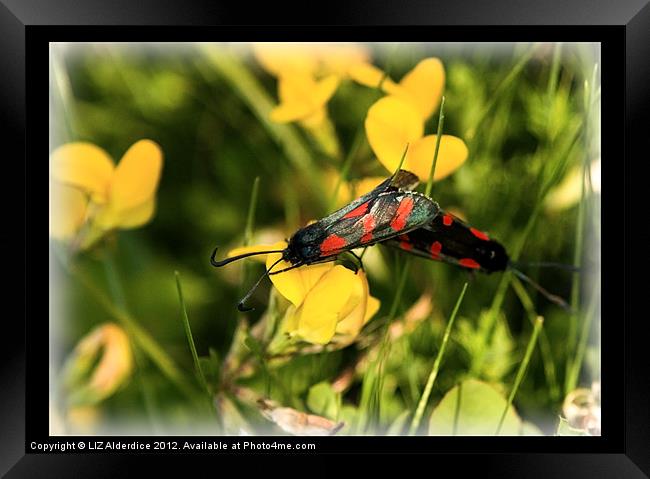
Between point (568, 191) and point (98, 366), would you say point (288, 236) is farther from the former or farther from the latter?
point (568, 191)

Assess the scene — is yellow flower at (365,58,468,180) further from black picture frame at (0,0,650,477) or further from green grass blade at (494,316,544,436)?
green grass blade at (494,316,544,436)

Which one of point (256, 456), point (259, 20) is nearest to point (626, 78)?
point (259, 20)

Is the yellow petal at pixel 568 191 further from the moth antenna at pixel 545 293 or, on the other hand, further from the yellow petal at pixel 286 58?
the yellow petal at pixel 286 58

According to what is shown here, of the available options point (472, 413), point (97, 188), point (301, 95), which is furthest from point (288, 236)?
point (472, 413)

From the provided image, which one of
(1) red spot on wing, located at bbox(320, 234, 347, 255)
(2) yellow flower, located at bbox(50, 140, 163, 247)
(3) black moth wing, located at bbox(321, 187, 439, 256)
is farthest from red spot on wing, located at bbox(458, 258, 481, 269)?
(2) yellow flower, located at bbox(50, 140, 163, 247)

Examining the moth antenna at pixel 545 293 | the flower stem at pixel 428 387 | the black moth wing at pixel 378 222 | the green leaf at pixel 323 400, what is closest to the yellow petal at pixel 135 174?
the black moth wing at pixel 378 222

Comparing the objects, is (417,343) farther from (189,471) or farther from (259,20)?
(259,20)
